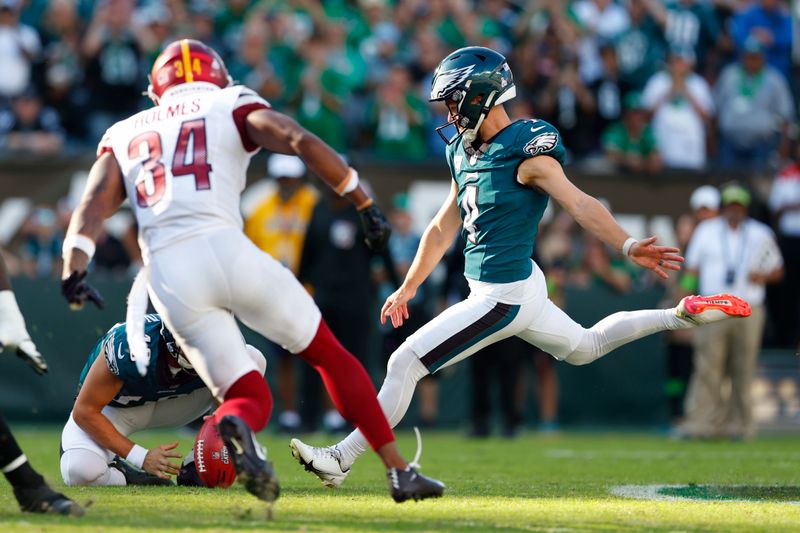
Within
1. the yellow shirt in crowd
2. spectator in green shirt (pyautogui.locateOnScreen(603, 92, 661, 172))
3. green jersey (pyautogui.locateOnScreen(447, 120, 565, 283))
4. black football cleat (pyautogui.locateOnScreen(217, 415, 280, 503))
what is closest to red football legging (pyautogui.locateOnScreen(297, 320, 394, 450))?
black football cleat (pyautogui.locateOnScreen(217, 415, 280, 503))

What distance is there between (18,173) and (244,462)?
822cm

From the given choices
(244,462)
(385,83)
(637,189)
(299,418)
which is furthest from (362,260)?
(244,462)

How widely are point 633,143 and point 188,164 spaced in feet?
30.1

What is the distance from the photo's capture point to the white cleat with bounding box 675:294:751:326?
6445 millimetres

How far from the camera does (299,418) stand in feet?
38.7

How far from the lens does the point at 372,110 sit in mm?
13398

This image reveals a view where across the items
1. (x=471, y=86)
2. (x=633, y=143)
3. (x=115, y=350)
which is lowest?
(x=115, y=350)

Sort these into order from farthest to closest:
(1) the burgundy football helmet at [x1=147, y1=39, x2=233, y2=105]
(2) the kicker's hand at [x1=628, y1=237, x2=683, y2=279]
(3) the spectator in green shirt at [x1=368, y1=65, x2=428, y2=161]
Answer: (3) the spectator in green shirt at [x1=368, y1=65, x2=428, y2=161]
(2) the kicker's hand at [x1=628, y1=237, x2=683, y2=279]
(1) the burgundy football helmet at [x1=147, y1=39, x2=233, y2=105]

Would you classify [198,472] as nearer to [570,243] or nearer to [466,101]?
[466,101]

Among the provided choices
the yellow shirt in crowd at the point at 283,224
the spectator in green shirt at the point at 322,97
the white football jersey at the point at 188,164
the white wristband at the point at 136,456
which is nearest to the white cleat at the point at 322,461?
the white wristband at the point at 136,456

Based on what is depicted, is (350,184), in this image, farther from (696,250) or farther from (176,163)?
(696,250)

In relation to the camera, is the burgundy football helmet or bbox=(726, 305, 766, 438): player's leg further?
bbox=(726, 305, 766, 438): player's leg

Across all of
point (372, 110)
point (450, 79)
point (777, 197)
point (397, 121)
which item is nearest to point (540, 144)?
point (450, 79)

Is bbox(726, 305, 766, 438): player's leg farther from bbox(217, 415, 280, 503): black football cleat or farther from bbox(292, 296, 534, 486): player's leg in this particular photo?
bbox(217, 415, 280, 503): black football cleat
